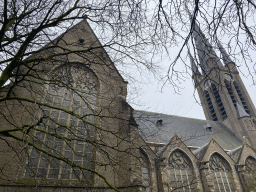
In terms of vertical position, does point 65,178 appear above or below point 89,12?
below

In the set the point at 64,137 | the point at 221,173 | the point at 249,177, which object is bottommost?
the point at 64,137

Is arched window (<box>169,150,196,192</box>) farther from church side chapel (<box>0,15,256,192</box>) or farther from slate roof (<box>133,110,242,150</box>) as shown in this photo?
slate roof (<box>133,110,242,150</box>)

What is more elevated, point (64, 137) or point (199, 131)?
point (199, 131)

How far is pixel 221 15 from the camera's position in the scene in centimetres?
253

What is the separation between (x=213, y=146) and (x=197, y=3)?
1351 cm

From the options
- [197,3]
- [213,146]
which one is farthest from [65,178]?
[213,146]

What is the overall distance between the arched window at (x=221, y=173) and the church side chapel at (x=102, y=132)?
7 centimetres

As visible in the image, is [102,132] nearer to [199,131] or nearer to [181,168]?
[181,168]

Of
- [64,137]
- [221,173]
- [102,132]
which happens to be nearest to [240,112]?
[221,173]

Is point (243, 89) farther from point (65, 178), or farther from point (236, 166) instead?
point (65, 178)

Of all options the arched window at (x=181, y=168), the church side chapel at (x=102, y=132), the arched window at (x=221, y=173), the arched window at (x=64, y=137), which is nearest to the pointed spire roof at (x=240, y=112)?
the church side chapel at (x=102, y=132)

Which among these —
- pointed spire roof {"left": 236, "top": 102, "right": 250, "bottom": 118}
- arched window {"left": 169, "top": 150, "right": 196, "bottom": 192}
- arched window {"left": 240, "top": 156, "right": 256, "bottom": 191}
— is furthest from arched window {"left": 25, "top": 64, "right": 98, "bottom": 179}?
pointed spire roof {"left": 236, "top": 102, "right": 250, "bottom": 118}

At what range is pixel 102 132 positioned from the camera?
801 centimetres

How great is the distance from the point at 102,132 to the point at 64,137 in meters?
4.59
